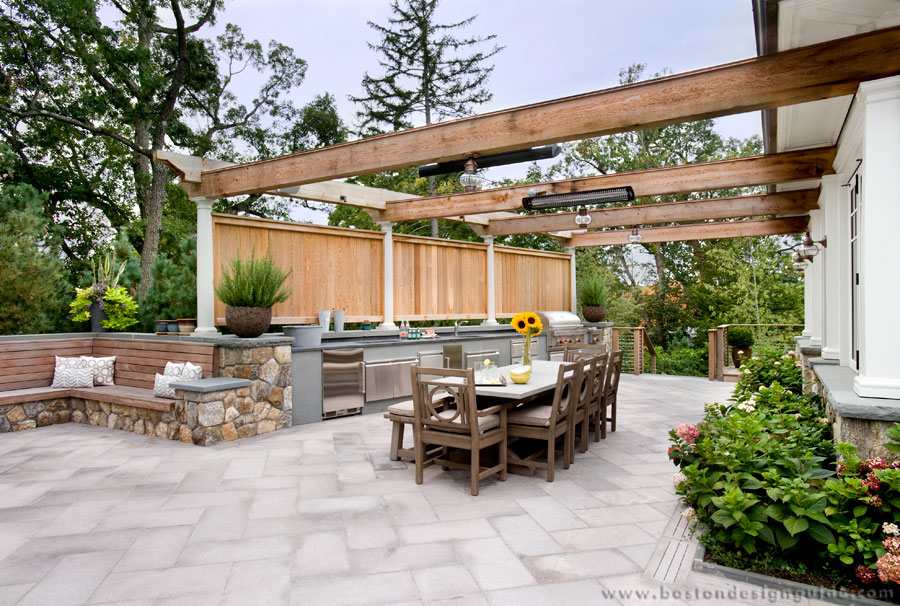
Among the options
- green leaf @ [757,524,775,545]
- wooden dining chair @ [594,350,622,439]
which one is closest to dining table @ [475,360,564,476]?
wooden dining chair @ [594,350,622,439]

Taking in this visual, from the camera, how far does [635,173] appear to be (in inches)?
230

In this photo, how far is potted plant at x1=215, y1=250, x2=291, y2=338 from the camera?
207 inches

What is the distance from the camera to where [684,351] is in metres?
12.7

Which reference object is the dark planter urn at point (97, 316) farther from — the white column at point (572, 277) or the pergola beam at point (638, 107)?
the white column at point (572, 277)

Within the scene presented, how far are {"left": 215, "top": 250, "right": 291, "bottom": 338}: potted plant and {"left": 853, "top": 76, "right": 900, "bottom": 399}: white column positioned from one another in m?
4.87

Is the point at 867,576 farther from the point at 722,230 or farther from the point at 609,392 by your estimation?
the point at 722,230

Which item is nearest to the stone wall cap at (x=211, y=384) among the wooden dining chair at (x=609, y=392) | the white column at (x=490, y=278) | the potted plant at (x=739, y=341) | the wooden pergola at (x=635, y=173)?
the wooden pergola at (x=635, y=173)

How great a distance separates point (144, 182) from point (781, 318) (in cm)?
1468

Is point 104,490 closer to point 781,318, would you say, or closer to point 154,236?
point 154,236

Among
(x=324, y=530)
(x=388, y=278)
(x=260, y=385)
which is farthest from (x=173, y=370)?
(x=324, y=530)

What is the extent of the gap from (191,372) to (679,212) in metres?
6.47

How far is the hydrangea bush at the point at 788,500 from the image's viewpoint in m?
2.13

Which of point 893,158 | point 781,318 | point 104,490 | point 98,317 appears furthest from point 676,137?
point 104,490

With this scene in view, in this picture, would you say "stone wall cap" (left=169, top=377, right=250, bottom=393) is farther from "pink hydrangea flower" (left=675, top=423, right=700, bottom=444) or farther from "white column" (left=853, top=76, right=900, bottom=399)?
"white column" (left=853, top=76, right=900, bottom=399)
